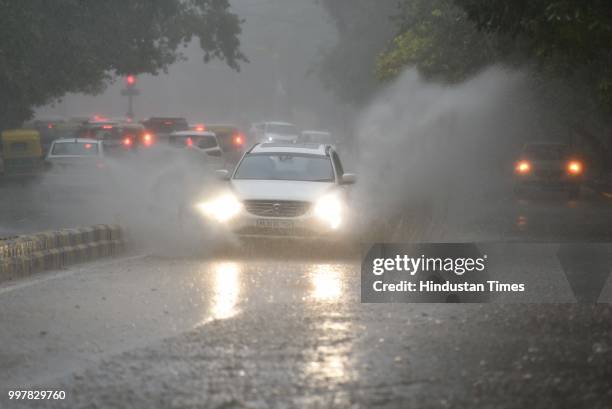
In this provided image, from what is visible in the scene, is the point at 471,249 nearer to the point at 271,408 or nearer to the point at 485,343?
the point at 485,343

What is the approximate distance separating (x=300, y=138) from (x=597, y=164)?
43.2 feet

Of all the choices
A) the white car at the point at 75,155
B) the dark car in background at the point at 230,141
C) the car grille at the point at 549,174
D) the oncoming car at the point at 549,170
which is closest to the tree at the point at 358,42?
the dark car in background at the point at 230,141

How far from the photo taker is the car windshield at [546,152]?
38.2 meters

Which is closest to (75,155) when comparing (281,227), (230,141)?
(281,227)

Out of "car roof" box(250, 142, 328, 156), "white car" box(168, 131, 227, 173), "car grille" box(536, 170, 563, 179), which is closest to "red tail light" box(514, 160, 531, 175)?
"car grille" box(536, 170, 563, 179)

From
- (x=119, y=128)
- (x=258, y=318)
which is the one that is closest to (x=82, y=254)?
(x=258, y=318)

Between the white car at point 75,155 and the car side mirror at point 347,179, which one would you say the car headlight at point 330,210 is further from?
the white car at point 75,155

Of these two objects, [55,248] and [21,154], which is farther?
[21,154]

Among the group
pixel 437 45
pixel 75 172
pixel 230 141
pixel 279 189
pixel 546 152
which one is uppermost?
pixel 230 141

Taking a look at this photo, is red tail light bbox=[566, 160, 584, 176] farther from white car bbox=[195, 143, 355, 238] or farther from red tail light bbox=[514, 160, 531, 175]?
white car bbox=[195, 143, 355, 238]

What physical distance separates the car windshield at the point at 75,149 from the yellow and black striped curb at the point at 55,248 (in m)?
15.6

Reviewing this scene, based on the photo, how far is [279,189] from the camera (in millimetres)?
18312

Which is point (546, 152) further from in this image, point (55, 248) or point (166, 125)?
point (55, 248)

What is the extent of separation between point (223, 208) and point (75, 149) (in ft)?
55.5
